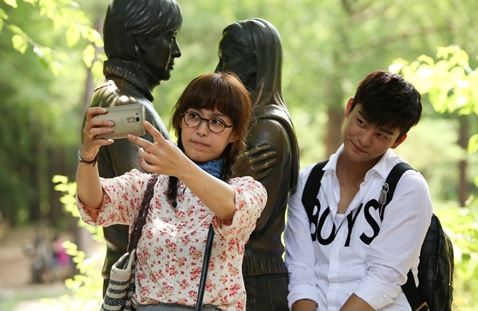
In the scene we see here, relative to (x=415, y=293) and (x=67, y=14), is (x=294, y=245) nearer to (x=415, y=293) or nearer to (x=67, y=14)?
(x=415, y=293)

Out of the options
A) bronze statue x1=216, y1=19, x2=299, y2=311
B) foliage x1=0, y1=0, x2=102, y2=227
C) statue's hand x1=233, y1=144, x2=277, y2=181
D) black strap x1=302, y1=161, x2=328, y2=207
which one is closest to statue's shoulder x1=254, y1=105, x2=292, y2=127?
bronze statue x1=216, y1=19, x2=299, y2=311

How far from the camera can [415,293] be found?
2.84m

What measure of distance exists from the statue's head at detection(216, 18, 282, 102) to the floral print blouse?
1.04 m

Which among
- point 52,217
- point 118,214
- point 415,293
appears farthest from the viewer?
point 52,217

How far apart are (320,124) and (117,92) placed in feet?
33.9

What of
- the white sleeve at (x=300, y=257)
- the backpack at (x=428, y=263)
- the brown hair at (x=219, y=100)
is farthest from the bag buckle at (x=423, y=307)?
the brown hair at (x=219, y=100)

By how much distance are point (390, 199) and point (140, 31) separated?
1.23 meters

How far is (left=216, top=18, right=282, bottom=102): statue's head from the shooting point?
3209 mm

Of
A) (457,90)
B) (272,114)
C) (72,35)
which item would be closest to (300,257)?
(272,114)

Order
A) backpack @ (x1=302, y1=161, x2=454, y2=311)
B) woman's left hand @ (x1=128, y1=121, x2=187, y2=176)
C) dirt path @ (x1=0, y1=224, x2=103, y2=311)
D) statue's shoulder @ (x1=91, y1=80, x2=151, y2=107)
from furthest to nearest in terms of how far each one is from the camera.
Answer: dirt path @ (x1=0, y1=224, x2=103, y2=311)
statue's shoulder @ (x1=91, y1=80, x2=151, y2=107)
backpack @ (x1=302, y1=161, x2=454, y2=311)
woman's left hand @ (x1=128, y1=121, x2=187, y2=176)

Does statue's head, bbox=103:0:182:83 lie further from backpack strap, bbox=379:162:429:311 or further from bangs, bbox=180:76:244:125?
backpack strap, bbox=379:162:429:311

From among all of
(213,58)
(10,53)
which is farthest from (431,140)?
(10,53)

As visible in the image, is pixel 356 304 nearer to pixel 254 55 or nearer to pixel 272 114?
pixel 272 114

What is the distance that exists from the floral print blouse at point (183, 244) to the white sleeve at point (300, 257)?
625mm
